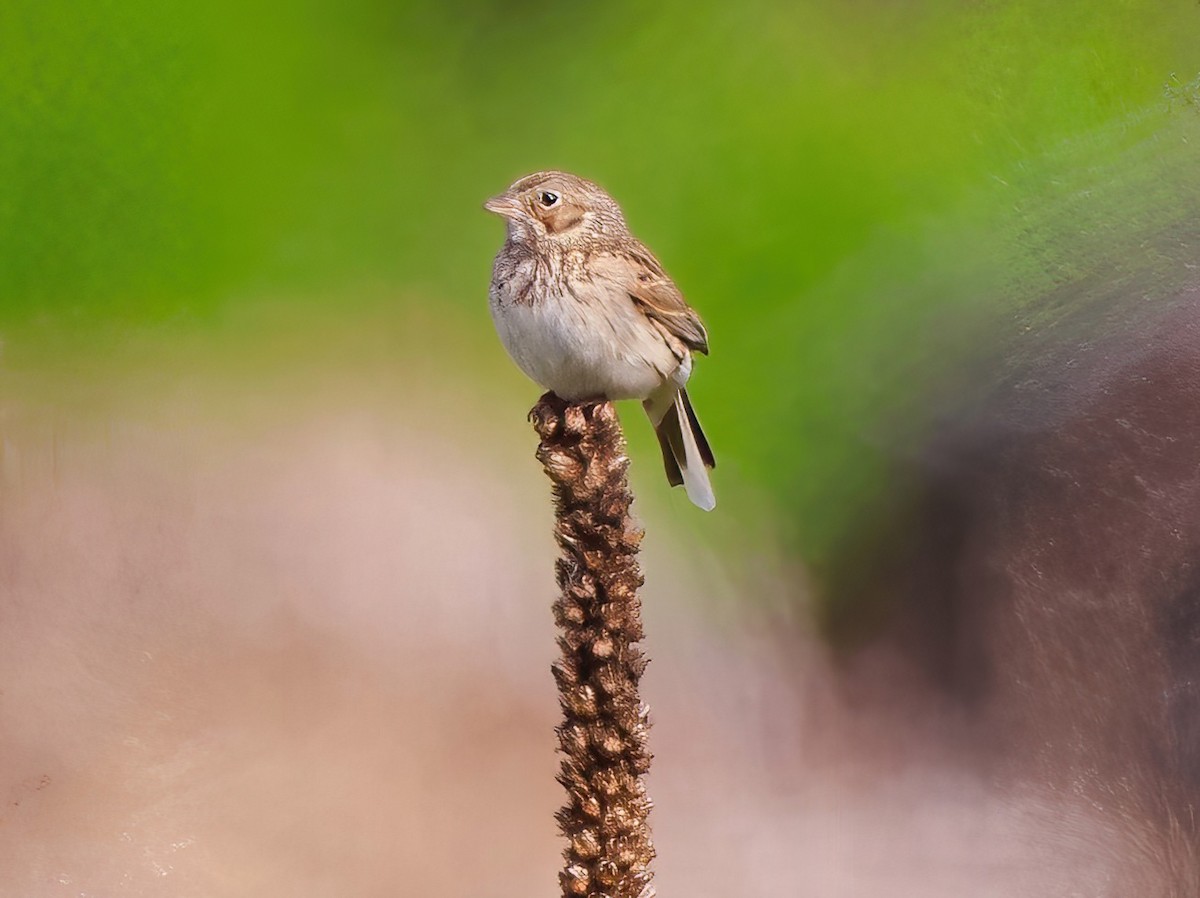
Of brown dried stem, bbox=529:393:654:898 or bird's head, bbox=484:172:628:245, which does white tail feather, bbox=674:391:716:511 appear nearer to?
bird's head, bbox=484:172:628:245

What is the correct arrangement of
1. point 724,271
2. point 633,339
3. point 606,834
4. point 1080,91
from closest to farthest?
1. point 606,834
2. point 633,339
3. point 1080,91
4. point 724,271

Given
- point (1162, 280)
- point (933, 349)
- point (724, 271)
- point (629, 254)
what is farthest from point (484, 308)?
point (1162, 280)

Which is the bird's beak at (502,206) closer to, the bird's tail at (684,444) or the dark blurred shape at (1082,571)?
the bird's tail at (684,444)

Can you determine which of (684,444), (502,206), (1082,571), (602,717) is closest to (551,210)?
(502,206)

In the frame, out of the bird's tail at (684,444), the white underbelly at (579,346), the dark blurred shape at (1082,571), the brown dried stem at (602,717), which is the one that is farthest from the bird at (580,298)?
the dark blurred shape at (1082,571)

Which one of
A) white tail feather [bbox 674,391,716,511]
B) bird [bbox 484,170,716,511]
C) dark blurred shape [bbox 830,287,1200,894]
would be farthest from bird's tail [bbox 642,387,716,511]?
dark blurred shape [bbox 830,287,1200,894]

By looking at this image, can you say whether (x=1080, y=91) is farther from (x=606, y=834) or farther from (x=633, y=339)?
(x=606, y=834)

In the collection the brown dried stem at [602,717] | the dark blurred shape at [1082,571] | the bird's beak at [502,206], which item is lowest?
the brown dried stem at [602,717]
